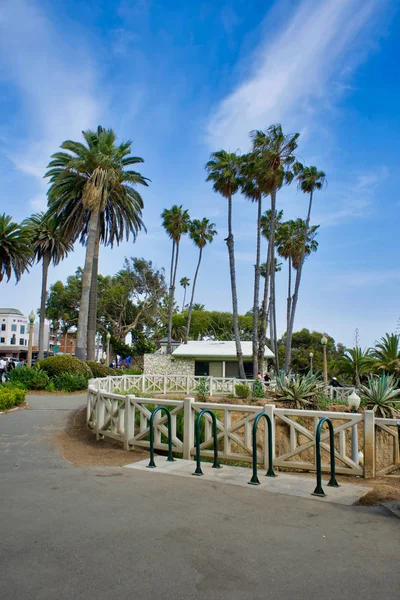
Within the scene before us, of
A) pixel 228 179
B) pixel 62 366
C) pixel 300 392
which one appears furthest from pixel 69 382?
pixel 228 179

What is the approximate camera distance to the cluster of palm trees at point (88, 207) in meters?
30.7

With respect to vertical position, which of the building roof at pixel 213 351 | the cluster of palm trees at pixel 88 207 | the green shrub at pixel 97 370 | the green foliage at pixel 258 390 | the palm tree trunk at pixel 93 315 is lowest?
the green foliage at pixel 258 390

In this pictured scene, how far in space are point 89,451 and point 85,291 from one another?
21.7 metres

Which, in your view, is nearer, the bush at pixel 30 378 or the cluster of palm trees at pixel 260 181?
the bush at pixel 30 378

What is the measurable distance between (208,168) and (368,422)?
3040 centimetres

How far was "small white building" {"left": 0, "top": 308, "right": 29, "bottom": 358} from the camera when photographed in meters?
83.6

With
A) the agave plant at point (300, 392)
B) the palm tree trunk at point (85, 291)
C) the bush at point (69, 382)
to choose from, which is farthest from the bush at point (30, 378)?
the agave plant at point (300, 392)

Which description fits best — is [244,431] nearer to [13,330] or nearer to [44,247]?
[44,247]

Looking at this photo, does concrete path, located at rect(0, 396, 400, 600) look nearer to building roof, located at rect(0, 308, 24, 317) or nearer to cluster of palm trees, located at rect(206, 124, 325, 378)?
cluster of palm trees, located at rect(206, 124, 325, 378)

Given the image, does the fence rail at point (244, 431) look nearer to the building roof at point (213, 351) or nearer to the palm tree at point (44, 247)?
the building roof at point (213, 351)

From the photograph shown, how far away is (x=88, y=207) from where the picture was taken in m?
30.9

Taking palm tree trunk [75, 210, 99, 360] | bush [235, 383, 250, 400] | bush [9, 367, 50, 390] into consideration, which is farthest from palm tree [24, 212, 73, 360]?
bush [235, 383, 250, 400]

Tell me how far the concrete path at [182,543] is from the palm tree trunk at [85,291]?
75.5ft

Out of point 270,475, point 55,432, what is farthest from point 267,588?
point 55,432
